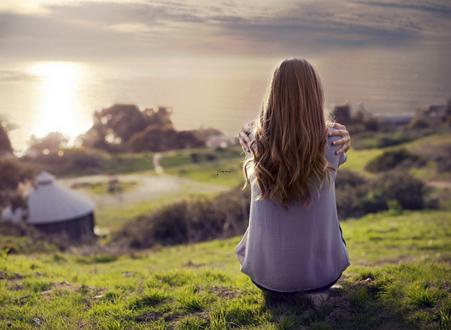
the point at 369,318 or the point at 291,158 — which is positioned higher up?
the point at 291,158

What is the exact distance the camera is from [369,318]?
3133mm

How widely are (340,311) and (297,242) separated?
600 millimetres

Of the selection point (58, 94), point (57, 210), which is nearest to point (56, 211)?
point (57, 210)

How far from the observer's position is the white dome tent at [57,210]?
65.4 feet

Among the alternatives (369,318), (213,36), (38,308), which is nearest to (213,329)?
(369,318)

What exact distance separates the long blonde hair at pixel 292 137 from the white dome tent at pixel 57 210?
17.7 m

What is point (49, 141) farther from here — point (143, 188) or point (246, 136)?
point (246, 136)

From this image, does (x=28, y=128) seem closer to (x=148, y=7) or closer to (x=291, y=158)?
(x=148, y=7)

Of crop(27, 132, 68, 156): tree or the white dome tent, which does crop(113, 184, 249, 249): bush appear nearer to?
crop(27, 132, 68, 156): tree

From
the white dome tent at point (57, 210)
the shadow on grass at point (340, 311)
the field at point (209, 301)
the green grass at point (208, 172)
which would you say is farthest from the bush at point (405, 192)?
the green grass at point (208, 172)

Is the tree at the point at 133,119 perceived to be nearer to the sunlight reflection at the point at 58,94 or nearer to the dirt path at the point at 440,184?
the sunlight reflection at the point at 58,94

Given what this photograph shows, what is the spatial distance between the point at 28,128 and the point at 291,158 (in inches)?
207

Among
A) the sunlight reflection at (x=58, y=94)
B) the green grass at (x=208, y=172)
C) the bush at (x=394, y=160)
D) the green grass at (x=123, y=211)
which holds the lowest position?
the green grass at (x=123, y=211)

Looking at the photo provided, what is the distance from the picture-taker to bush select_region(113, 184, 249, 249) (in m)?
14.5
